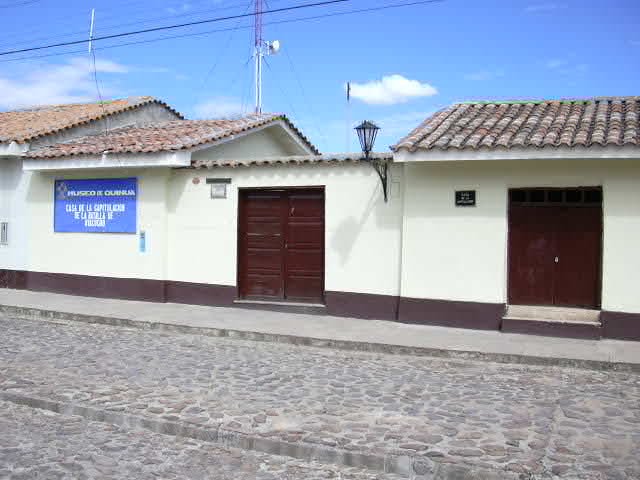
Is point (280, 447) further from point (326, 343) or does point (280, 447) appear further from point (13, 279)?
point (13, 279)

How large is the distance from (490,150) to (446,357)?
299 cm

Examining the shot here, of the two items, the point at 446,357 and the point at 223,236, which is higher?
the point at 223,236

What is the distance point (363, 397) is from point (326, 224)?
474 cm

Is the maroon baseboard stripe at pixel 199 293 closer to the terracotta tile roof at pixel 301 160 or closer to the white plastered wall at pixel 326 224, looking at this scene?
the white plastered wall at pixel 326 224

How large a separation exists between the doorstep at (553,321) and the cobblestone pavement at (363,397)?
140 centimetres

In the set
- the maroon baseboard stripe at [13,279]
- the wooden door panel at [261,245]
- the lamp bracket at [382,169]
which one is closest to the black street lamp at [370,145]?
the lamp bracket at [382,169]

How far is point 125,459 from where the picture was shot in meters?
4.94

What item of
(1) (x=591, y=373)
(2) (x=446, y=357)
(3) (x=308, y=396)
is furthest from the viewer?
(2) (x=446, y=357)


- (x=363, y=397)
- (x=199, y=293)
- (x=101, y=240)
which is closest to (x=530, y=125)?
(x=363, y=397)

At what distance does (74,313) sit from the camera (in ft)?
36.2

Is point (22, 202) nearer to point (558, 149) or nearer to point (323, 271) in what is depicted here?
point (323, 271)

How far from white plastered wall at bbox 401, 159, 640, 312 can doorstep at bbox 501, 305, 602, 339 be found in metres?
0.33

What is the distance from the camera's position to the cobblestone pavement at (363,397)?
16.6 feet

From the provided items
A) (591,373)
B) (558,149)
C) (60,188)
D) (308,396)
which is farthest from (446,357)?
(60,188)
